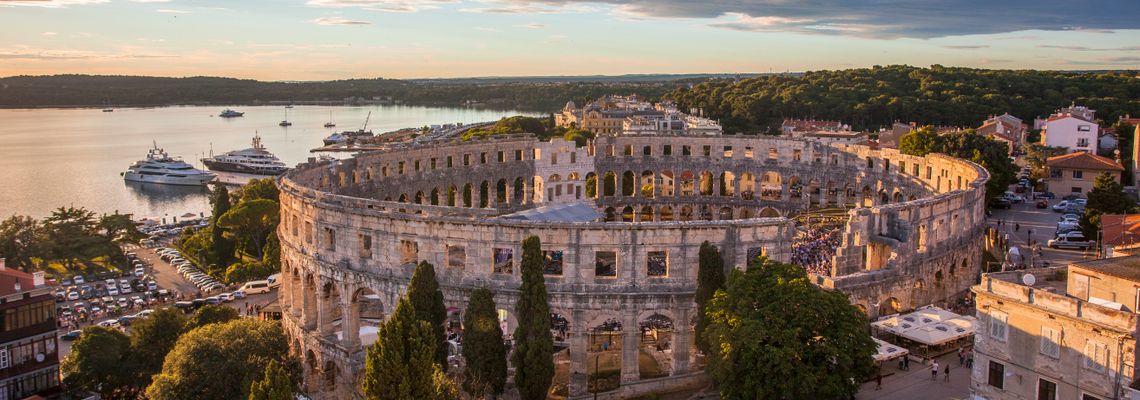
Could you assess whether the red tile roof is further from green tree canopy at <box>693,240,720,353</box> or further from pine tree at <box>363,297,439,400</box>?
pine tree at <box>363,297,439,400</box>

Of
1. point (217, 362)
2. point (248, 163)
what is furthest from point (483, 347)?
point (248, 163)

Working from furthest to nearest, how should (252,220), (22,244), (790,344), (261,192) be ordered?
(261,192) → (252,220) → (22,244) → (790,344)

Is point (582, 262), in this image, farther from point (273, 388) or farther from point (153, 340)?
point (153, 340)

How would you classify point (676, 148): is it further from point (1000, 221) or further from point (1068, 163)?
point (1068, 163)

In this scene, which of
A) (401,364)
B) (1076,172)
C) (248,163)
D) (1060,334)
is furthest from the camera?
(248,163)

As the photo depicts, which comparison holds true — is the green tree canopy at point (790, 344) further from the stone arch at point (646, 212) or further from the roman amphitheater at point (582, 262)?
the stone arch at point (646, 212)

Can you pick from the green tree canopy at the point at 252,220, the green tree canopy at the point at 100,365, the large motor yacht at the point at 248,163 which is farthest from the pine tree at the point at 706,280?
the large motor yacht at the point at 248,163
